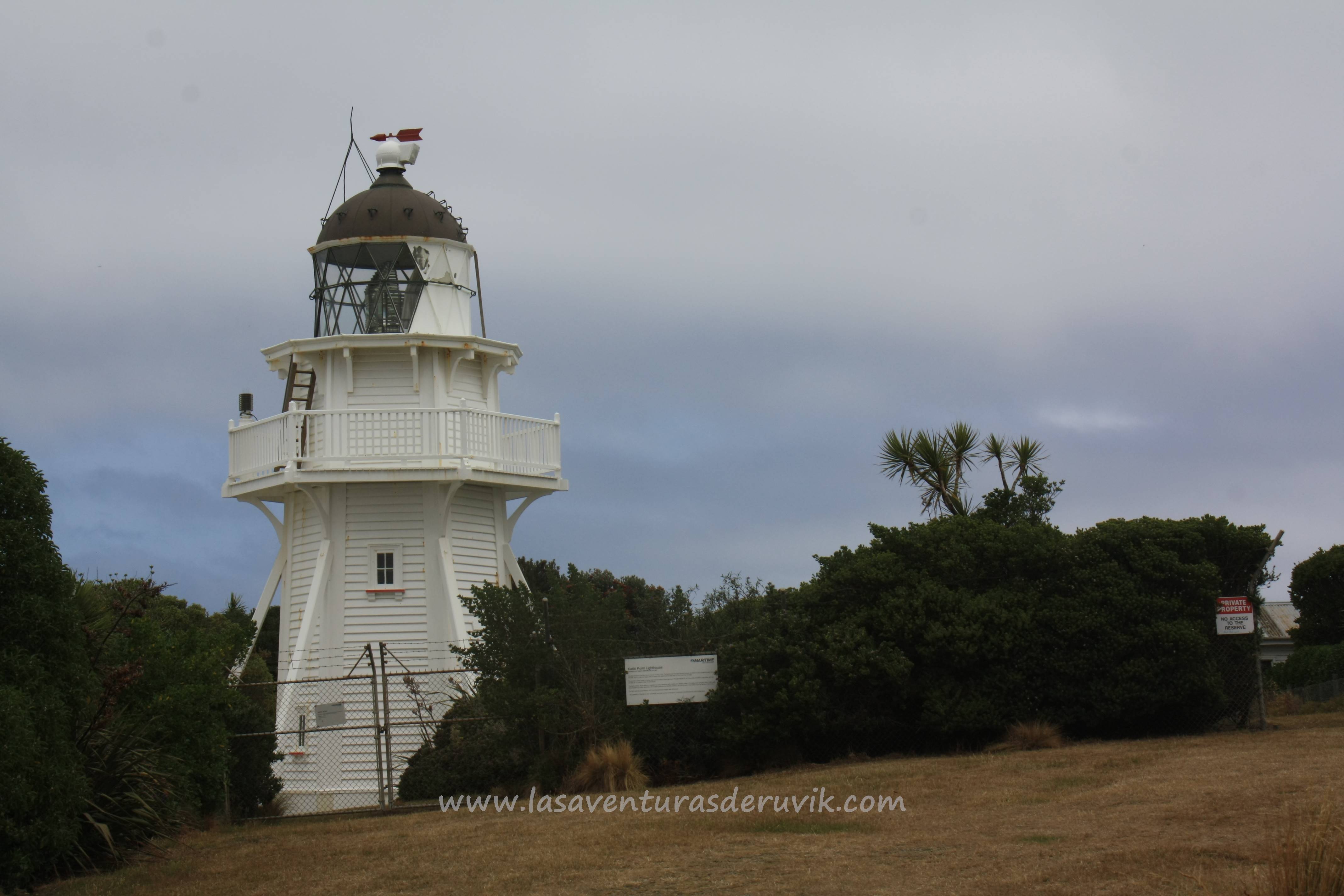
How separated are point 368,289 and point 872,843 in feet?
52.1

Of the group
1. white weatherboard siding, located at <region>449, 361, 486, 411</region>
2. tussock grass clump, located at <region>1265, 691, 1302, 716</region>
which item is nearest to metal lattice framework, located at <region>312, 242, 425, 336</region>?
white weatherboard siding, located at <region>449, 361, 486, 411</region>

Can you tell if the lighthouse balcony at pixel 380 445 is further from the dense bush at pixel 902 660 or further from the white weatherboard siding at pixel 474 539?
the dense bush at pixel 902 660

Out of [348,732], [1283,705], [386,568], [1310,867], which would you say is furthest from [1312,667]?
[1310,867]

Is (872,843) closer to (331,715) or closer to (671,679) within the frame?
(671,679)

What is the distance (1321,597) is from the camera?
3672 cm

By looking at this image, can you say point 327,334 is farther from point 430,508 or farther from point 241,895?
point 241,895

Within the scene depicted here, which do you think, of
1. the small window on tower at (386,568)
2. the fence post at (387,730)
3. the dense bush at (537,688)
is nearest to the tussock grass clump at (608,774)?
the dense bush at (537,688)

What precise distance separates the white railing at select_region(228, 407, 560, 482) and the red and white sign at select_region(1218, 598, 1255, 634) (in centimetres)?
1120

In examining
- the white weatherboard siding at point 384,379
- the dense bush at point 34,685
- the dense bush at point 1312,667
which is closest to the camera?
the dense bush at point 34,685

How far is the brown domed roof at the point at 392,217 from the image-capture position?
952 inches

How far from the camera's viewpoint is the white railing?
2234 centimetres

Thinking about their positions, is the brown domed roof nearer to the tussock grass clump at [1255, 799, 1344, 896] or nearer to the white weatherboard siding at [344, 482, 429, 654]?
the white weatherboard siding at [344, 482, 429, 654]

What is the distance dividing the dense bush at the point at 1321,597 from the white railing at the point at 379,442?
24.0m

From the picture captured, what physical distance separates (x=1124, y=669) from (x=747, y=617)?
560cm
